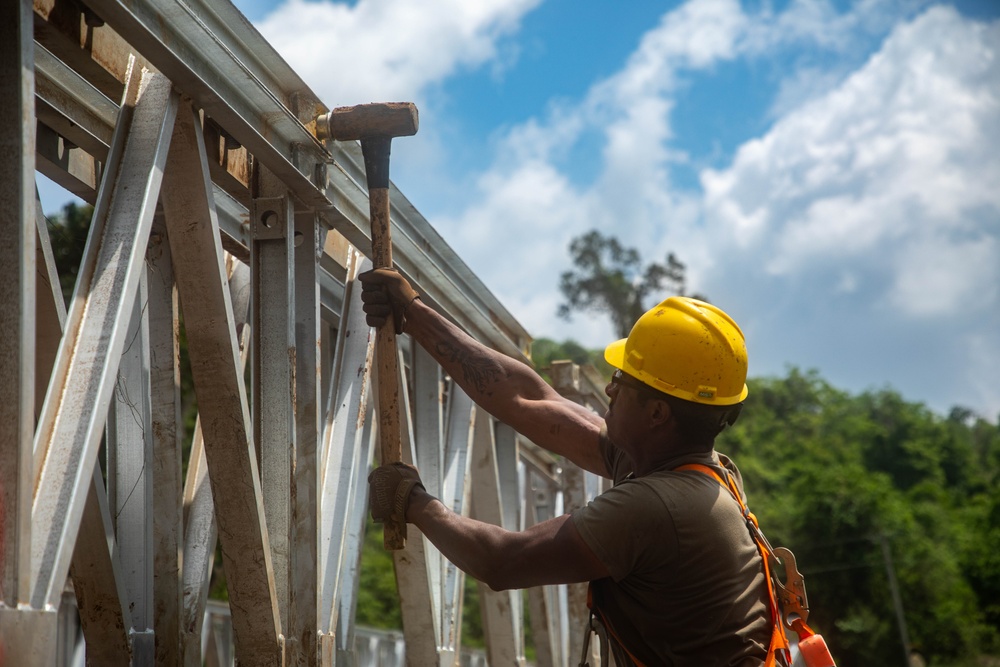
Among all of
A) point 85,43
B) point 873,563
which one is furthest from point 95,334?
point 873,563

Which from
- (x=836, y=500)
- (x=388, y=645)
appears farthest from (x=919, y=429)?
(x=388, y=645)

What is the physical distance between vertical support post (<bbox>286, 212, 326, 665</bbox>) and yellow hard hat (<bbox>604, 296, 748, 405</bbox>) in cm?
105

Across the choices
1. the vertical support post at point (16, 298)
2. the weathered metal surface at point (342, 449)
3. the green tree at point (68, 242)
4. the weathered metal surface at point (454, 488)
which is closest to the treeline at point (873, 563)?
the green tree at point (68, 242)

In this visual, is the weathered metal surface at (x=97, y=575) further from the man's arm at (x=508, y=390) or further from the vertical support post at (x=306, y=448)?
the man's arm at (x=508, y=390)

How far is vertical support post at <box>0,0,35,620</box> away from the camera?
6.74 ft

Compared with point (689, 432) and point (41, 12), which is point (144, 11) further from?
point (689, 432)

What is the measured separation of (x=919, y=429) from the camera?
6556cm

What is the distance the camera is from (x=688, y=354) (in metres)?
3.21

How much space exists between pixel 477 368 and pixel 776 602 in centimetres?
145

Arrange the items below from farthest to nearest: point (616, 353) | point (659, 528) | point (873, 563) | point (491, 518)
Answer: point (873, 563) < point (491, 518) < point (616, 353) < point (659, 528)

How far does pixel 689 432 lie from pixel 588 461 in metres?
0.82

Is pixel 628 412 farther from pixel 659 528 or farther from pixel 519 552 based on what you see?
pixel 519 552

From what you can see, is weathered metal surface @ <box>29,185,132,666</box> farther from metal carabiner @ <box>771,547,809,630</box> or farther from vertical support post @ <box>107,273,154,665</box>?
metal carabiner @ <box>771,547,809,630</box>

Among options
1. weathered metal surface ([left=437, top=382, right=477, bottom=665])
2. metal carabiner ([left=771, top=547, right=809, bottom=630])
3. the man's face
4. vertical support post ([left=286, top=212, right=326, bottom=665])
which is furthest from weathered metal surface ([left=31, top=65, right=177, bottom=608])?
weathered metal surface ([left=437, top=382, right=477, bottom=665])
